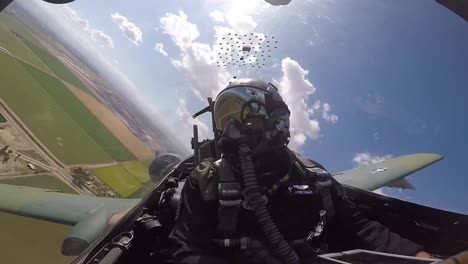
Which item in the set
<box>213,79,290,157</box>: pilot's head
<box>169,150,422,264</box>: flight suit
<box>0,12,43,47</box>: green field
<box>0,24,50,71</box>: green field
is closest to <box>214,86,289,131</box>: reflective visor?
<box>213,79,290,157</box>: pilot's head

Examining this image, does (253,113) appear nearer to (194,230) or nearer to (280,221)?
(280,221)

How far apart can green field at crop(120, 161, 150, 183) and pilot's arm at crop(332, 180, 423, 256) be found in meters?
25.4

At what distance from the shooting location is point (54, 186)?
19297mm

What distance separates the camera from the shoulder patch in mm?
2045

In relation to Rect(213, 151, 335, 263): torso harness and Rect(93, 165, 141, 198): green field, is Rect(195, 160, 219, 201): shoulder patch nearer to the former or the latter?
Rect(213, 151, 335, 263): torso harness

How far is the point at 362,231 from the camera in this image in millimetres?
2326

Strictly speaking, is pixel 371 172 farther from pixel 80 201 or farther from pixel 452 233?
pixel 80 201

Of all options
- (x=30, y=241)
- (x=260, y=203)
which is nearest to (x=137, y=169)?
(x=30, y=241)

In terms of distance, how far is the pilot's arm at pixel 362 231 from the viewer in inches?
85.6

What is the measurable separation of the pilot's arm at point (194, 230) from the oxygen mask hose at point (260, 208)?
0.28m

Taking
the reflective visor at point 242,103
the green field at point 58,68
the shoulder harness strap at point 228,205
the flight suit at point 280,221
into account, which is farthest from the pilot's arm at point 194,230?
the green field at point 58,68

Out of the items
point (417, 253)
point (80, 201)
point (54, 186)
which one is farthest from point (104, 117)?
point (417, 253)

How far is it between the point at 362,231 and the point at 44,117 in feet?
92.6

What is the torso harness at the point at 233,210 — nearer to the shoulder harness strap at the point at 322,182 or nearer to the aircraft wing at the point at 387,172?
the shoulder harness strap at the point at 322,182
